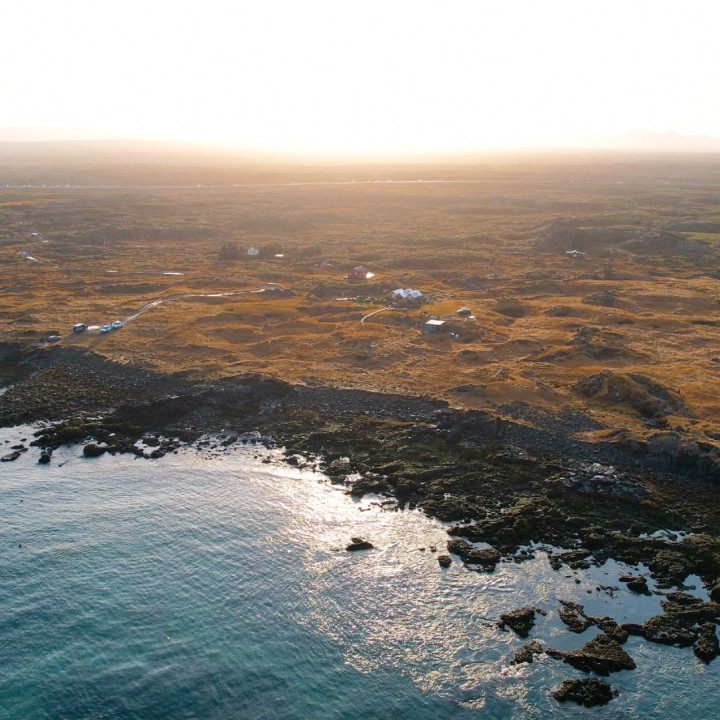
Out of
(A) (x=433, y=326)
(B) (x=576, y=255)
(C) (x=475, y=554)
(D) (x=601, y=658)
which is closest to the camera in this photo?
(D) (x=601, y=658)

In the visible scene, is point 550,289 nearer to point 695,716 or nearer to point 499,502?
point 499,502

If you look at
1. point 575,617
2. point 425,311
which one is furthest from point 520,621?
point 425,311

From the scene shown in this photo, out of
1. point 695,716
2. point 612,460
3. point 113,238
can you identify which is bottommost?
point 695,716

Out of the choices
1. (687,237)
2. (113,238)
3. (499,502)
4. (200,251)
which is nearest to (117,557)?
(499,502)

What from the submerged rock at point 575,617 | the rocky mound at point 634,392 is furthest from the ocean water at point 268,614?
the rocky mound at point 634,392

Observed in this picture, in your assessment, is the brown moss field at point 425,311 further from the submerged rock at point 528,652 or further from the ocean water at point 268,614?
the submerged rock at point 528,652

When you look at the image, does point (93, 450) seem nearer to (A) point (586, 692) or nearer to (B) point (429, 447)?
(B) point (429, 447)

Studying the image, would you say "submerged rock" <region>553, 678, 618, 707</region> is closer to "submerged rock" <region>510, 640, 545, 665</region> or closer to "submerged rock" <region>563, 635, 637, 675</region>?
"submerged rock" <region>563, 635, 637, 675</region>
